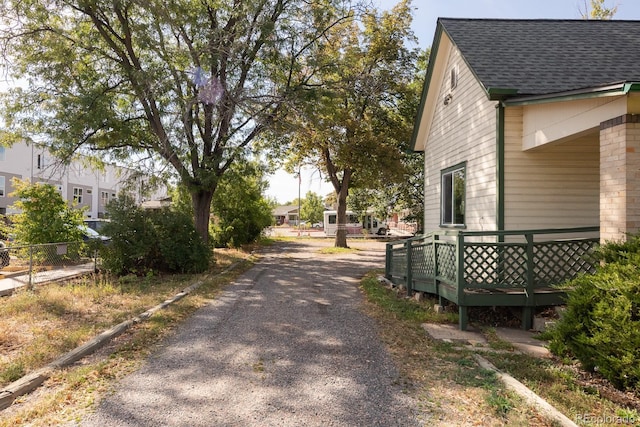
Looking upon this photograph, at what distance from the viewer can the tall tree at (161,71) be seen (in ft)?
37.8

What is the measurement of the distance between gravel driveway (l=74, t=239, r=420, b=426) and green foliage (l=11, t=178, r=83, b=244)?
27.4 feet

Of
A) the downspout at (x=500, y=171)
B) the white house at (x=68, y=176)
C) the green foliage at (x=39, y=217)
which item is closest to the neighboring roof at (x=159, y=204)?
the white house at (x=68, y=176)

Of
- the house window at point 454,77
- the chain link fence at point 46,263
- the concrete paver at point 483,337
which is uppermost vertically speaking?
the house window at point 454,77

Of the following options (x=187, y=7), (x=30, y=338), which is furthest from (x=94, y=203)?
(x=30, y=338)

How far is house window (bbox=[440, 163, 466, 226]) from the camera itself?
839cm

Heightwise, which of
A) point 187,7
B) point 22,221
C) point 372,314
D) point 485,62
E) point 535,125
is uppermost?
point 187,7

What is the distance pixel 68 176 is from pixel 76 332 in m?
11.5

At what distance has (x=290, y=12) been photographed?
13508 mm

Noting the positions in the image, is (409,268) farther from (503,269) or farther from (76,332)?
(76,332)

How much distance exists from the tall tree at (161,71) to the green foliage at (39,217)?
1.64 meters

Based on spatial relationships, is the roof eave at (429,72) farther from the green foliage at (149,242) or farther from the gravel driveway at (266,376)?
the green foliage at (149,242)

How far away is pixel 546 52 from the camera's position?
7945 millimetres

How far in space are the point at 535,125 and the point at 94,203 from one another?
45822 mm

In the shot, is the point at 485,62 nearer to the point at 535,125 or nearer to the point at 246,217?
the point at 535,125
